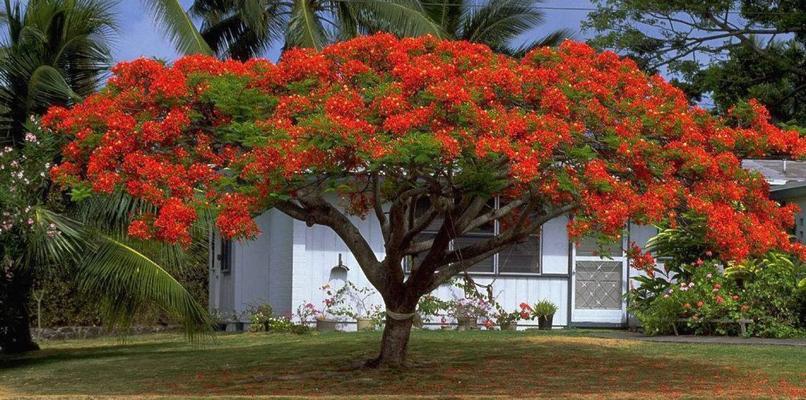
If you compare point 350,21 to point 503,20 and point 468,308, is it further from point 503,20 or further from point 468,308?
point 468,308

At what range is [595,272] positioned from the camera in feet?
70.4

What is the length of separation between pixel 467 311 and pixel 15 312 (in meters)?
7.42

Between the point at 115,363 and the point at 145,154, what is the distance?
17.2 feet

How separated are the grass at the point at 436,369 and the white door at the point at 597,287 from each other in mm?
2559

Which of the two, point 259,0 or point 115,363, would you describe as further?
point 259,0

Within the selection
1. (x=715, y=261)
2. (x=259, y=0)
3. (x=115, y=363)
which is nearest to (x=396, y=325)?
(x=115, y=363)

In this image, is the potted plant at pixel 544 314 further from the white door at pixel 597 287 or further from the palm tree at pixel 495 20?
the palm tree at pixel 495 20

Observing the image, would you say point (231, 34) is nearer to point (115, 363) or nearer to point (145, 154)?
point (115, 363)

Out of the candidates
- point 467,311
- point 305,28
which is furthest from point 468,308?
point 305,28

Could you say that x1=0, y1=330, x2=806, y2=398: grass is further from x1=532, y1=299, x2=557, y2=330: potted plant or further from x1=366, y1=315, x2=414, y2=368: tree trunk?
x1=532, y1=299, x2=557, y2=330: potted plant

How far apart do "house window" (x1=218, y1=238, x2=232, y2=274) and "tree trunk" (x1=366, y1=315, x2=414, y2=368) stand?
10.1 m

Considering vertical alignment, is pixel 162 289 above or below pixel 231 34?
below

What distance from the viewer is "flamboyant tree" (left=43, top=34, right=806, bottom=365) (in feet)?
34.3

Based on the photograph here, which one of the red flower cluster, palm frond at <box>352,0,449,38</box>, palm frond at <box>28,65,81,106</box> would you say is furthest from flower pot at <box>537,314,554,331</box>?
the red flower cluster
